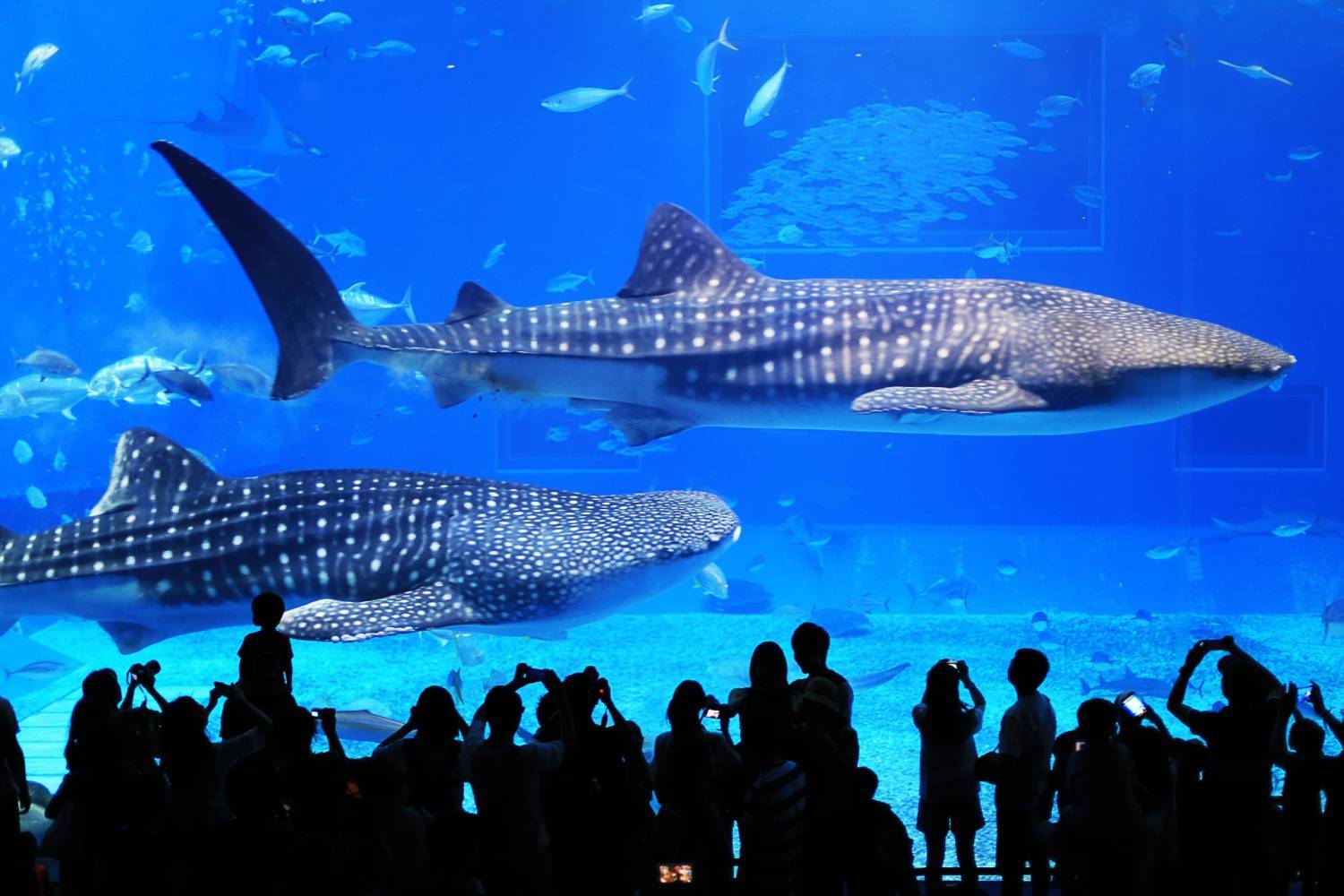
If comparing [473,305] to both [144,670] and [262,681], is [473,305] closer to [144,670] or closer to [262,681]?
[262,681]

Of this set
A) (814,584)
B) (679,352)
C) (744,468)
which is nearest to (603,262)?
(744,468)

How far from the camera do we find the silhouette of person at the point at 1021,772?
10.3 ft

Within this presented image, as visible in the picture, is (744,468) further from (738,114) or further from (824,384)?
(824,384)

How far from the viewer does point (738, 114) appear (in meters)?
24.6

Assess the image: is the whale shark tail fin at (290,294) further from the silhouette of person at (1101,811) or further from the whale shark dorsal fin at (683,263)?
the silhouette of person at (1101,811)

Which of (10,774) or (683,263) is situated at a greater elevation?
(683,263)

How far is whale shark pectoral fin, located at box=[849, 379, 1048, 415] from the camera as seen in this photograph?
5770 mm

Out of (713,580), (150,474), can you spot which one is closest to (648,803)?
(150,474)

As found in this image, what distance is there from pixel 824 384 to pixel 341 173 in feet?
77.9

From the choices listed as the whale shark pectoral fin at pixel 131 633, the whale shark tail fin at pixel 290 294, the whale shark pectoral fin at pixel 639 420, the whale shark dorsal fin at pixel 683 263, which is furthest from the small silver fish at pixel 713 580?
the whale shark pectoral fin at pixel 131 633

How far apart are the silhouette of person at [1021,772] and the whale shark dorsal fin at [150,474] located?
4279 mm

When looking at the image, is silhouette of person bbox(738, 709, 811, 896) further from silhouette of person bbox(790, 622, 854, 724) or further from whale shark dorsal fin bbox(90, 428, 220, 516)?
whale shark dorsal fin bbox(90, 428, 220, 516)

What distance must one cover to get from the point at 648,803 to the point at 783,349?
12.6ft

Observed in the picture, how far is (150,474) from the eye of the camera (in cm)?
546
